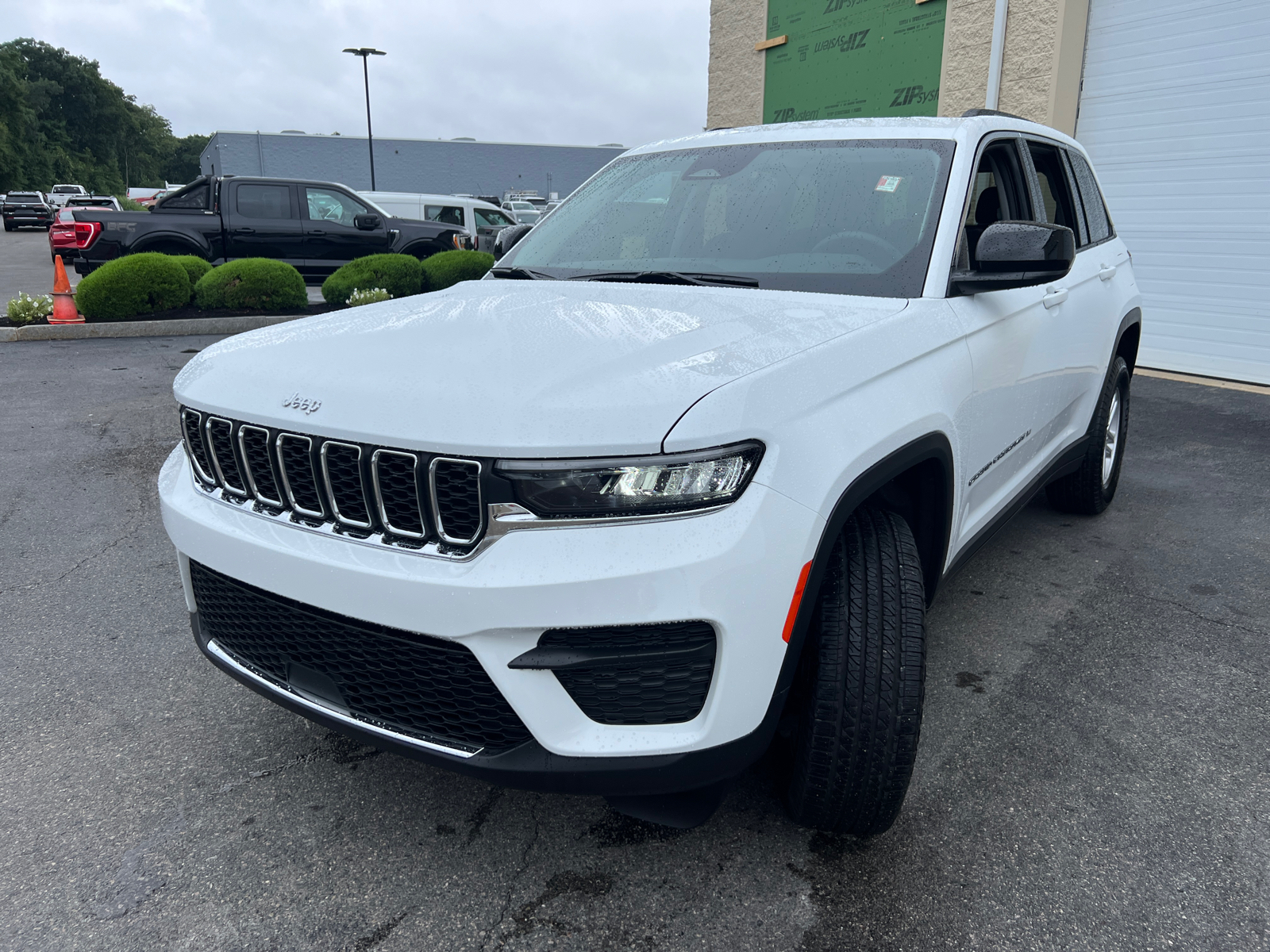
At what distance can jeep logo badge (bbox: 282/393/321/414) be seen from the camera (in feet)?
6.17

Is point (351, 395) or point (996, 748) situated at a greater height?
point (351, 395)

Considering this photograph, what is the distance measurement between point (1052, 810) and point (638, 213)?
2.24 m

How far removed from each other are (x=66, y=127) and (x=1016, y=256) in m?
108

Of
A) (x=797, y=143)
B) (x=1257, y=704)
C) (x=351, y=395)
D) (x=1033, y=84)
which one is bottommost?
(x=1257, y=704)

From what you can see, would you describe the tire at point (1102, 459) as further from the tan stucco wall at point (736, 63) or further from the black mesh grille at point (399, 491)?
the tan stucco wall at point (736, 63)

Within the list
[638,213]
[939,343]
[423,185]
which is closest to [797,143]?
[638,213]

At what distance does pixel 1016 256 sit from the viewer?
2.44 meters

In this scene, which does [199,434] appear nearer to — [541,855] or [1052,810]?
[541,855]

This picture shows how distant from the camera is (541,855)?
6.93ft

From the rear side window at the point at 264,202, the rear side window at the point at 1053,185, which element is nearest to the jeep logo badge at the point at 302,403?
the rear side window at the point at 1053,185

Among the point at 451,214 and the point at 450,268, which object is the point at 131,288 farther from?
the point at 451,214

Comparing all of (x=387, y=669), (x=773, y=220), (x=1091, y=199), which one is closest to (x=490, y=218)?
(x=1091, y=199)

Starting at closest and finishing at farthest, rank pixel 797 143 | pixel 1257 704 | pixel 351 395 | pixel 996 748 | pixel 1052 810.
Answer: pixel 351 395 < pixel 1052 810 < pixel 996 748 < pixel 1257 704 < pixel 797 143

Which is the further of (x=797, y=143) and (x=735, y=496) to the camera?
(x=797, y=143)
